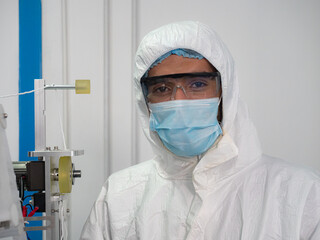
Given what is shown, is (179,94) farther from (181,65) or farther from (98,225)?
(98,225)

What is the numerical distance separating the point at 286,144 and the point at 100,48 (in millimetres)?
1235

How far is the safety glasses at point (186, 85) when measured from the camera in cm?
121

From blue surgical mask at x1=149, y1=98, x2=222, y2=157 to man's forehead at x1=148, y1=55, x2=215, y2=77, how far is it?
0.41 feet

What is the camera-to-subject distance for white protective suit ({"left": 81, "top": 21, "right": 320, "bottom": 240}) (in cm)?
110

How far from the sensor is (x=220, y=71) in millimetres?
1226

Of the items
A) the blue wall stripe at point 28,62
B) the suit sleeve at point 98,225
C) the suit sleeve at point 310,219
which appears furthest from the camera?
the blue wall stripe at point 28,62

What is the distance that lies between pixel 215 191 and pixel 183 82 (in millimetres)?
426

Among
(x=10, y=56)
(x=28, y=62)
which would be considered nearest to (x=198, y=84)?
(x=28, y=62)

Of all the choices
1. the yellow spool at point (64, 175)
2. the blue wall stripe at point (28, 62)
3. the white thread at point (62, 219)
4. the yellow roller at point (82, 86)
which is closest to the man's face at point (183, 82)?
the yellow roller at point (82, 86)

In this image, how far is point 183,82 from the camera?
1.22m

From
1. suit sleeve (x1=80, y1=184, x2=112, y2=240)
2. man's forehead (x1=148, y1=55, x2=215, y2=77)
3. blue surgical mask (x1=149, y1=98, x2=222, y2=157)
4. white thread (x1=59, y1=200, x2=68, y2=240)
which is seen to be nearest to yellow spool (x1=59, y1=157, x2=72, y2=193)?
white thread (x1=59, y1=200, x2=68, y2=240)

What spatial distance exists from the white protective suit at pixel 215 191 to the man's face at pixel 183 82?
0.04 meters

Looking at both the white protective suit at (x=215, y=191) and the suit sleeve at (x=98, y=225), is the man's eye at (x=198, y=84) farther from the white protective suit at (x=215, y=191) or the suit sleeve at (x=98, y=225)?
the suit sleeve at (x=98, y=225)

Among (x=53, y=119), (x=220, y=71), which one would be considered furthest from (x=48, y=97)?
(x=220, y=71)
